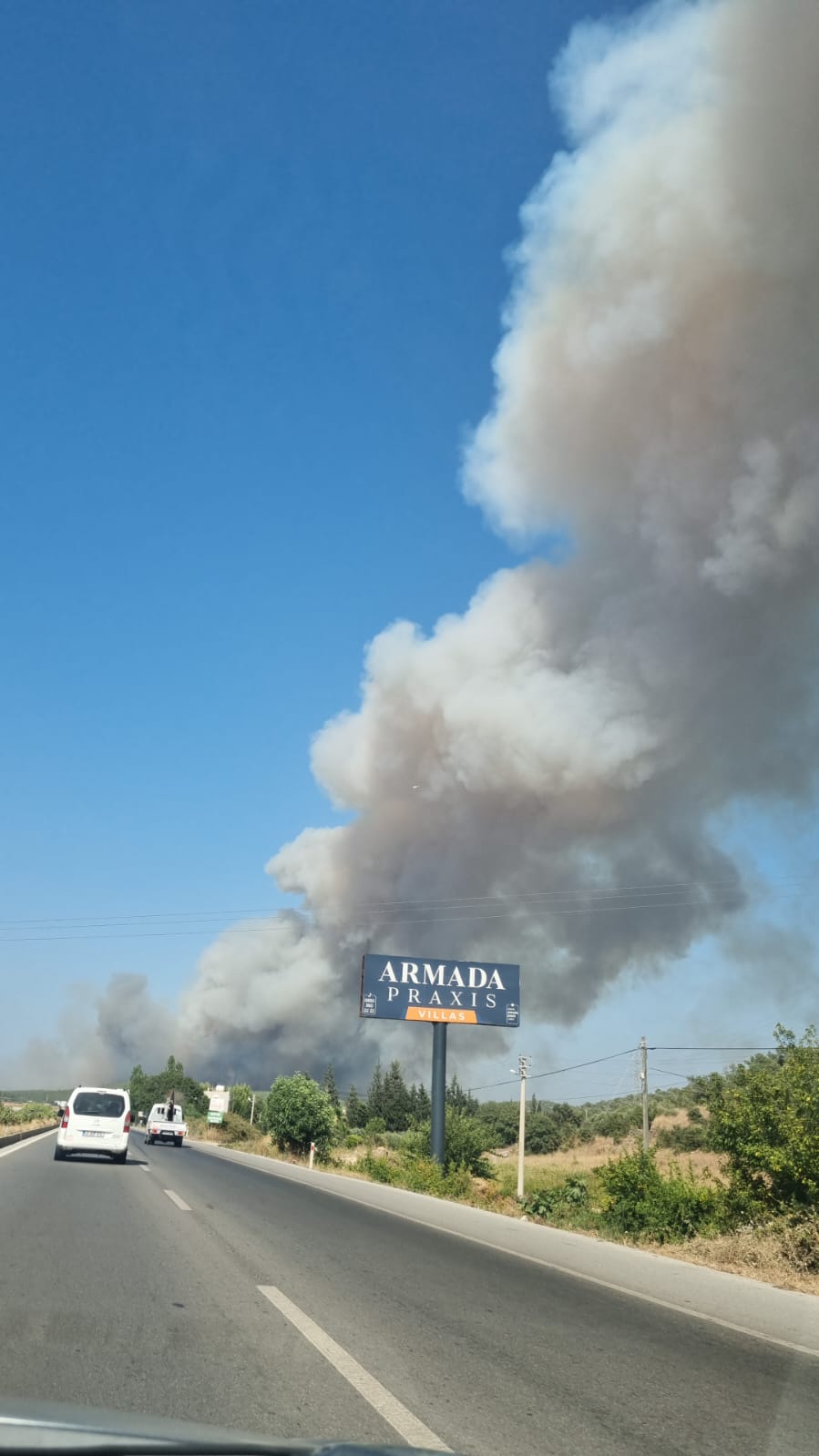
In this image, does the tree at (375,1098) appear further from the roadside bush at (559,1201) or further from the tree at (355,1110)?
the roadside bush at (559,1201)

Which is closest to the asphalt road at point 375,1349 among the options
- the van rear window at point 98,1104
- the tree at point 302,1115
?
the van rear window at point 98,1104

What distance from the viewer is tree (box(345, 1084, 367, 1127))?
374ft

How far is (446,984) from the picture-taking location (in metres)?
30.5

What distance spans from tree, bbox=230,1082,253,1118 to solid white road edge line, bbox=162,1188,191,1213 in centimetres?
7357

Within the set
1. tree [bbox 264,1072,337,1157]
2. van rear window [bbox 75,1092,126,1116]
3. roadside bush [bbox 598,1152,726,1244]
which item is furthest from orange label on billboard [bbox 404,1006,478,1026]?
tree [bbox 264,1072,337,1157]

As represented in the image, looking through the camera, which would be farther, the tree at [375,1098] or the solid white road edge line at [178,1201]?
the tree at [375,1098]

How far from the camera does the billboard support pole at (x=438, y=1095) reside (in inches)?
1114

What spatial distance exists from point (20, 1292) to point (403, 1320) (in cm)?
255

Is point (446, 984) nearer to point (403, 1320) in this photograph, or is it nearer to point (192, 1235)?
point (192, 1235)

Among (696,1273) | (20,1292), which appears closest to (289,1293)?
(20,1292)

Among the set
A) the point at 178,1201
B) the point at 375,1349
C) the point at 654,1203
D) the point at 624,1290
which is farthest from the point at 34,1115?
the point at 375,1349

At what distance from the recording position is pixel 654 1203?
14.4 meters

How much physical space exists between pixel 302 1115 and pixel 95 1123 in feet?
85.0

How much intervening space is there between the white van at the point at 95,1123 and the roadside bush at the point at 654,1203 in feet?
35.3
